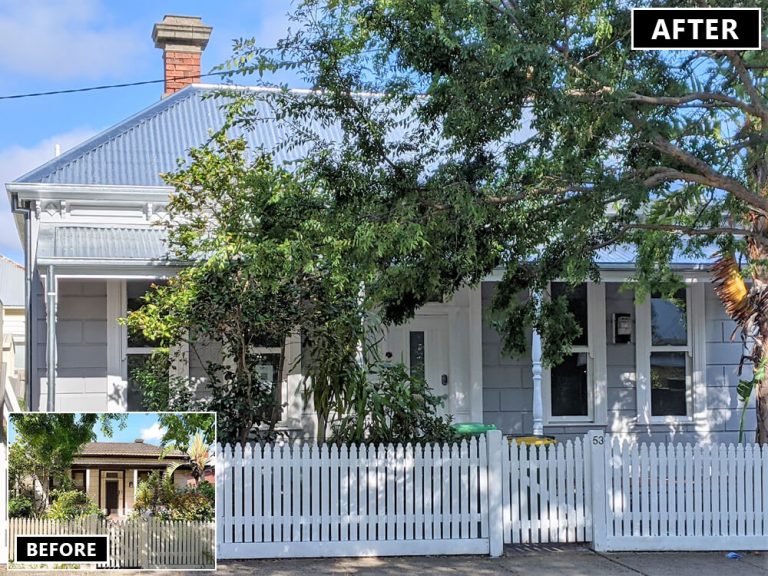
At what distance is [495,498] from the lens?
9430 millimetres

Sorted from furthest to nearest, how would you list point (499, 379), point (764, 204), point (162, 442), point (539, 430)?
point (499, 379) < point (539, 430) < point (764, 204) < point (162, 442)

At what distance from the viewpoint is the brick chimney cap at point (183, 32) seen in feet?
55.4

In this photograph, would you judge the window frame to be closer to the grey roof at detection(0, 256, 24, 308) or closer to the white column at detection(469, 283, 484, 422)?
the white column at detection(469, 283, 484, 422)

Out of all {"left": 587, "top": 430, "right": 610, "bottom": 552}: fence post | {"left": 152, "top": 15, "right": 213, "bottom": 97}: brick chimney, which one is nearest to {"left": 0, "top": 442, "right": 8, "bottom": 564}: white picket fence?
{"left": 587, "top": 430, "right": 610, "bottom": 552}: fence post

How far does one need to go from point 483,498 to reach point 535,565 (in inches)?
32.1

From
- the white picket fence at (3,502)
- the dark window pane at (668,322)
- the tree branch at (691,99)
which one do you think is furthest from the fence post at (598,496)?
the dark window pane at (668,322)

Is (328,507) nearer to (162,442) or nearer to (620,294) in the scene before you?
(162,442)

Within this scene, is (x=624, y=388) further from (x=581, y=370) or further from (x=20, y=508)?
(x=20, y=508)

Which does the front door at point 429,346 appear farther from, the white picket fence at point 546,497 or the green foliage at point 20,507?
the green foliage at point 20,507

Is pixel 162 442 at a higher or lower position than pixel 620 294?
lower

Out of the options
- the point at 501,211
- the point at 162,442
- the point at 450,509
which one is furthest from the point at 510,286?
the point at 162,442

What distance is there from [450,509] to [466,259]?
8.14 feet

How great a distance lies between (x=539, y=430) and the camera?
13.6 metres

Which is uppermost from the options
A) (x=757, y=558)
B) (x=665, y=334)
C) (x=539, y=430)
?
(x=665, y=334)
